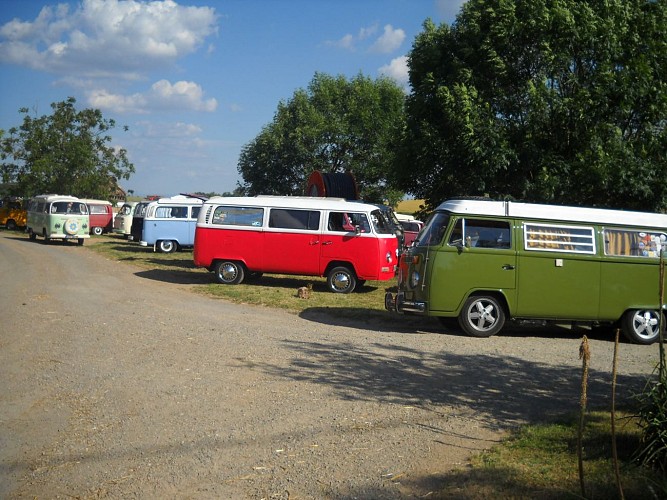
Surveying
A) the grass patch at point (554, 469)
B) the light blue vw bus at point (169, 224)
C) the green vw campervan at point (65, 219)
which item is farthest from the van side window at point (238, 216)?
the green vw campervan at point (65, 219)

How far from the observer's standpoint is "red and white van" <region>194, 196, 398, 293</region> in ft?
56.1

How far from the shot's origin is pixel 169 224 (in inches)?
1136

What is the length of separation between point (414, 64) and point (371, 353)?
36.8ft

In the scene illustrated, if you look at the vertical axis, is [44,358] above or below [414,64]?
below

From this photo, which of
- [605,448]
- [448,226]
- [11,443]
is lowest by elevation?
[11,443]

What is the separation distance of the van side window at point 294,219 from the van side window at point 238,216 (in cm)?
36

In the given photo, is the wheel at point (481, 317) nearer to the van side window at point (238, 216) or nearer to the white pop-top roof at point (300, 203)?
the white pop-top roof at point (300, 203)

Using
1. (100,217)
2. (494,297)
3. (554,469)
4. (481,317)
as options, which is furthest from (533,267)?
(100,217)

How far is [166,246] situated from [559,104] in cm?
1815

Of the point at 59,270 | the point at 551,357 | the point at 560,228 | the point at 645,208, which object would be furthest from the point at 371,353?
the point at 59,270

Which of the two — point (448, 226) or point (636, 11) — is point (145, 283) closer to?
point (448, 226)

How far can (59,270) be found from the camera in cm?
2155

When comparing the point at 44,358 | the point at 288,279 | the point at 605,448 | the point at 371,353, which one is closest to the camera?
the point at 605,448

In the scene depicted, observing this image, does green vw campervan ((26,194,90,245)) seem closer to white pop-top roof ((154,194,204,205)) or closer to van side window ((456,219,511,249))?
white pop-top roof ((154,194,204,205))
